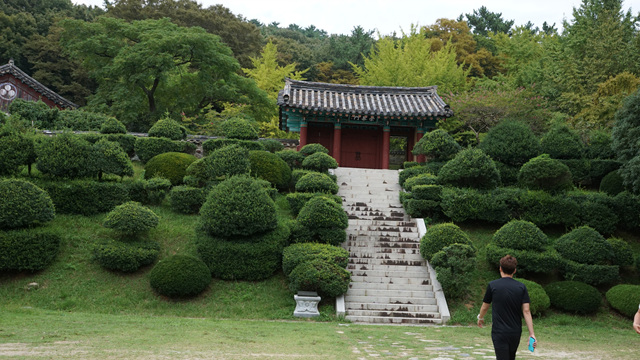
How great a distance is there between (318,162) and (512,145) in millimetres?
6565

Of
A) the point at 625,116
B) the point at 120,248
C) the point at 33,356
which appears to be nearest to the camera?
the point at 33,356

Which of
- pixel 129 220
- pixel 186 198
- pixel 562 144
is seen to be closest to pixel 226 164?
pixel 186 198

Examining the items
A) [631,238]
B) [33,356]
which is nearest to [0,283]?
[33,356]

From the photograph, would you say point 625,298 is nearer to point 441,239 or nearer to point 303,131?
point 441,239

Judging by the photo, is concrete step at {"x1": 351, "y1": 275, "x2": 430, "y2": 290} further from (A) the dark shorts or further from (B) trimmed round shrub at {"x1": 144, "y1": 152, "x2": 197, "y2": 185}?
(A) the dark shorts

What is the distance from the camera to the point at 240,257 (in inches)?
508

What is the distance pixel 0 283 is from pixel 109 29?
17.2 metres

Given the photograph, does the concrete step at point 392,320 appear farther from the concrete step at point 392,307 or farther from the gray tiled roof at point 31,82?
the gray tiled roof at point 31,82

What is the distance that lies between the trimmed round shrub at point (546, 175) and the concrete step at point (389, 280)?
515 cm

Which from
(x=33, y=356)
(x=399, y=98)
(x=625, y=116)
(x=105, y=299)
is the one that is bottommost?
(x=105, y=299)

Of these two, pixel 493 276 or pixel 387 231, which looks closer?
pixel 493 276

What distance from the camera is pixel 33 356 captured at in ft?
19.2

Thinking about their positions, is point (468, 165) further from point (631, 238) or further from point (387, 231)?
point (631, 238)

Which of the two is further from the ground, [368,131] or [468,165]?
[368,131]
